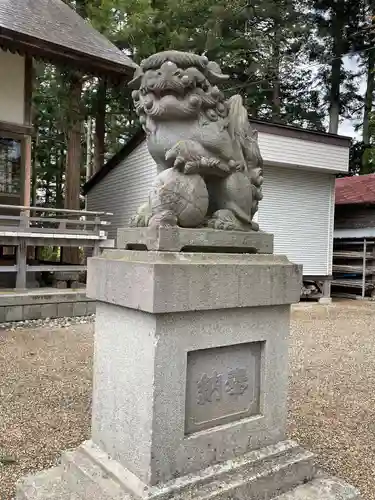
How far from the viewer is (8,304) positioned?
7551 millimetres

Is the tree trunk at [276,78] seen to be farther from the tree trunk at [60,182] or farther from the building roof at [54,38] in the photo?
the tree trunk at [60,182]

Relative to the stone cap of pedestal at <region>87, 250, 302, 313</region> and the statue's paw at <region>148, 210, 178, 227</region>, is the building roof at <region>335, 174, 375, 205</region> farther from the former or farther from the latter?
the statue's paw at <region>148, 210, 178, 227</region>

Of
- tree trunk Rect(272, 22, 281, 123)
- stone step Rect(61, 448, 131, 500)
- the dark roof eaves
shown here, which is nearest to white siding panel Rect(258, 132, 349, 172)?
the dark roof eaves

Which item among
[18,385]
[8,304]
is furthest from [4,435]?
[8,304]

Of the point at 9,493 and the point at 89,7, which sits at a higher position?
the point at 89,7

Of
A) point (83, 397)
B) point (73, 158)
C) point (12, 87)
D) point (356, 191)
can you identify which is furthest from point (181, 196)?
point (356, 191)

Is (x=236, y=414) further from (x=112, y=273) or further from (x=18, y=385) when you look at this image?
(x=18, y=385)

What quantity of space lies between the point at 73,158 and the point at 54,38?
416 centimetres

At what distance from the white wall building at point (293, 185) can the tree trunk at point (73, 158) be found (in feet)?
3.56

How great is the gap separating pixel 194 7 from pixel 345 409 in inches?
489

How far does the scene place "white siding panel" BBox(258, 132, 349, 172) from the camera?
10195mm

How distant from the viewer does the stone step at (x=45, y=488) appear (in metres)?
2.36

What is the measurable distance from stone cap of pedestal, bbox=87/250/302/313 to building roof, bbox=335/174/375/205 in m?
11.3

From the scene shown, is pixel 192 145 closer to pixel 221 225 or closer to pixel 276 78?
pixel 221 225
